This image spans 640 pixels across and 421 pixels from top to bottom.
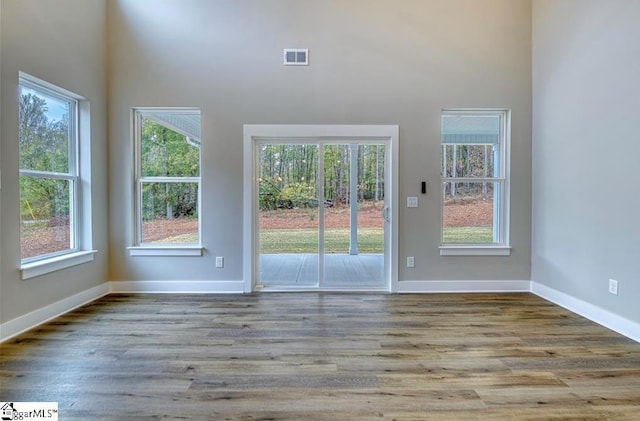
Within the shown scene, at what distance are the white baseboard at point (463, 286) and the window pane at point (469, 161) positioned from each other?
4.45 feet

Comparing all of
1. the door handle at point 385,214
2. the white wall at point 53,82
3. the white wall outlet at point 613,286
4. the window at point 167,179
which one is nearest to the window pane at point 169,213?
the window at point 167,179

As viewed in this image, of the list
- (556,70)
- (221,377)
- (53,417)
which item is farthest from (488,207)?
(53,417)

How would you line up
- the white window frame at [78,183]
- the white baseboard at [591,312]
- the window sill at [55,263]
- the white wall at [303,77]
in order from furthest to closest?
the white wall at [303,77] < the white window frame at [78,183] < the window sill at [55,263] < the white baseboard at [591,312]

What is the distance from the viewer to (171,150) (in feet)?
14.5

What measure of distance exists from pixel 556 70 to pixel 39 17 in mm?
5248

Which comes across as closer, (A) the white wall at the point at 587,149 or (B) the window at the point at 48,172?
(A) the white wall at the point at 587,149

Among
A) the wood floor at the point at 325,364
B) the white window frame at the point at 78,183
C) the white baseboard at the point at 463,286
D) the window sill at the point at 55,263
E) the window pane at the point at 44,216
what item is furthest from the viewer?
the white baseboard at the point at 463,286

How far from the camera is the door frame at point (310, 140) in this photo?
4.31 meters

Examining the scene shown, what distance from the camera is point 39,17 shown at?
3215 mm

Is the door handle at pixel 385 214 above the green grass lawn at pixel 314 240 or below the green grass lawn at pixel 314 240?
above

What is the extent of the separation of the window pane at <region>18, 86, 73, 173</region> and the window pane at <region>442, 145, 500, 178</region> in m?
4.34

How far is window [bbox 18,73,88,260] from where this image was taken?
3.20 metres

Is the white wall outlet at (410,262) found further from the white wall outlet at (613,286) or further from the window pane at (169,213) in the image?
the window pane at (169,213)

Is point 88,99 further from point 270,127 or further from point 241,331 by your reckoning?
point 241,331
